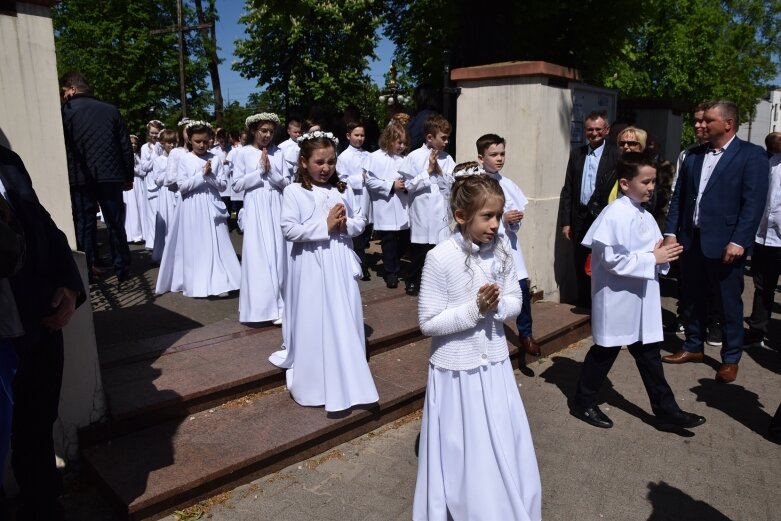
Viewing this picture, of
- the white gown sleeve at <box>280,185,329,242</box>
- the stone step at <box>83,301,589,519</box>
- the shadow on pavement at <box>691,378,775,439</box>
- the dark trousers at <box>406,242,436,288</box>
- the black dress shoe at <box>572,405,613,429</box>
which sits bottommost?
the shadow on pavement at <box>691,378,775,439</box>

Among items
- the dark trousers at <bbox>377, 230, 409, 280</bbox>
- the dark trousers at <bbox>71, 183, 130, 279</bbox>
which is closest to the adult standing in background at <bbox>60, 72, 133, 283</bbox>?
the dark trousers at <bbox>71, 183, 130, 279</bbox>

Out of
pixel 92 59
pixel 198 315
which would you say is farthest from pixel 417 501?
pixel 92 59

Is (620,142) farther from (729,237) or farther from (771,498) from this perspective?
(771,498)

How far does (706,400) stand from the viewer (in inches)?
209

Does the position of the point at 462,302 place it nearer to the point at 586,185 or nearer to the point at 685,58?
the point at 586,185

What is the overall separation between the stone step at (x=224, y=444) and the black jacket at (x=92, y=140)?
163 inches

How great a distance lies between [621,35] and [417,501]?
38.6 feet

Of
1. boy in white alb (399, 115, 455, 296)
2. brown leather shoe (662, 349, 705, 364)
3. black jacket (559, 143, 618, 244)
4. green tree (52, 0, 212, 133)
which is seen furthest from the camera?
green tree (52, 0, 212, 133)

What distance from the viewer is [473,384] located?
325cm

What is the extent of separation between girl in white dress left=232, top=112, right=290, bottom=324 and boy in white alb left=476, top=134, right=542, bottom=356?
2.33 metres

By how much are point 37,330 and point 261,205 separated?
4.01 meters

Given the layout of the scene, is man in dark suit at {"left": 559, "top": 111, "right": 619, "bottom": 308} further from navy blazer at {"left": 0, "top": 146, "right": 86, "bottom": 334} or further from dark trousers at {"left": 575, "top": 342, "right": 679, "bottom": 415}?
navy blazer at {"left": 0, "top": 146, "right": 86, "bottom": 334}

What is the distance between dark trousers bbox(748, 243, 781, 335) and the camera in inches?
261

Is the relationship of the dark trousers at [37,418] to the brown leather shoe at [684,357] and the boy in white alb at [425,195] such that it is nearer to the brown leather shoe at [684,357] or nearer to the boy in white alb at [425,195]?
the boy in white alb at [425,195]
